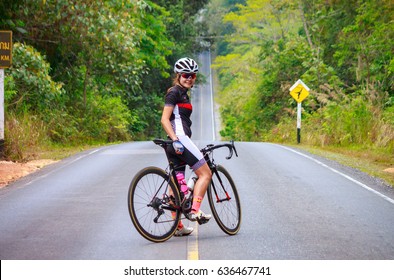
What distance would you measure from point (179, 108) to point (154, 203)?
3.76ft

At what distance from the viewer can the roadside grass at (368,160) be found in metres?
17.5

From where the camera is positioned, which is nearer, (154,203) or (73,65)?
(154,203)

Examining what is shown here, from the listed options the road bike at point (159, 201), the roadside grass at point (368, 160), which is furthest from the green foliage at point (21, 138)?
the road bike at point (159, 201)

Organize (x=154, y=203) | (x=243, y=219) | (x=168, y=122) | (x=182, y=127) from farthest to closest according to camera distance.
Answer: (x=243, y=219), (x=182, y=127), (x=168, y=122), (x=154, y=203)

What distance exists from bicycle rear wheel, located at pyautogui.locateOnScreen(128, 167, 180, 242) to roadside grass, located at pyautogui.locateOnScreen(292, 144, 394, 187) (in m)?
7.47

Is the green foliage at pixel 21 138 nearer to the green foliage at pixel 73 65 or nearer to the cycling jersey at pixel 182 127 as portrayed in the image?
the green foliage at pixel 73 65

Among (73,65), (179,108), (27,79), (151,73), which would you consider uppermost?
(151,73)

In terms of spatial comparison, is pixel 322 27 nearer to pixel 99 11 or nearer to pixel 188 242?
pixel 99 11

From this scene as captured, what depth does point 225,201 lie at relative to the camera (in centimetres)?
943

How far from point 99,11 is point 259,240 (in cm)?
1728

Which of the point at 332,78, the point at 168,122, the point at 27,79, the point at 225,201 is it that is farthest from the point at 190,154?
the point at 332,78

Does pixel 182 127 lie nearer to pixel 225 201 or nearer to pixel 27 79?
pixel 225 201

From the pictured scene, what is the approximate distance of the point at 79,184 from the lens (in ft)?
47.3

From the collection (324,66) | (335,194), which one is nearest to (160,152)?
(335,194)
